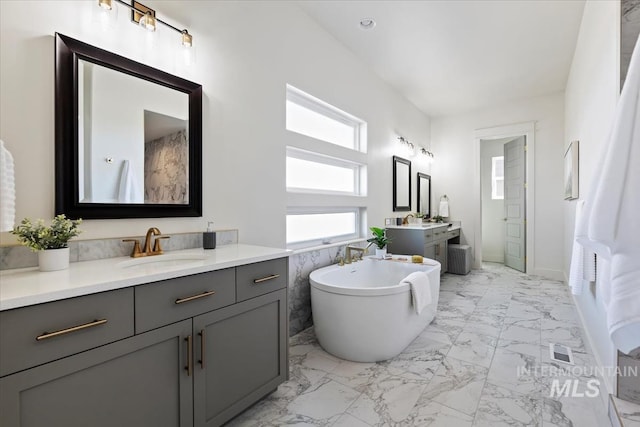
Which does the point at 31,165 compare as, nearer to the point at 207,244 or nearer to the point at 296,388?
the point at 207,244

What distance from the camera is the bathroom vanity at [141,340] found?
0.90m

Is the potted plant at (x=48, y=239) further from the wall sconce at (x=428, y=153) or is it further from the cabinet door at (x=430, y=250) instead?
the wall sconce at (x=428, y=153)

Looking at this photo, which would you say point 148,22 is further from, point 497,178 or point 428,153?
point 497,178

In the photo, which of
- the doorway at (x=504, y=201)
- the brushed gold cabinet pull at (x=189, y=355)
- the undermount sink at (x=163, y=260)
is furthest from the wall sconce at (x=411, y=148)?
the brushed gold cabinet pull at (x=189, y=355)

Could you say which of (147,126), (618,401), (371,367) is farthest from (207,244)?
(618,401)

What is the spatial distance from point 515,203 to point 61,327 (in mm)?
6365

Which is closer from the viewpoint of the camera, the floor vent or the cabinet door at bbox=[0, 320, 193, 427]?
the cabinet door at bbox=[0, 320, 193, 427]

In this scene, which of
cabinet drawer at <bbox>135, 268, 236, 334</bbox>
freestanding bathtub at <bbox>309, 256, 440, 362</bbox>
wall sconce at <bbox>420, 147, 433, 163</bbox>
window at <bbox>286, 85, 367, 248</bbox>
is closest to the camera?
cabinet drawer at <bbox>135, 268, 236, 334</bbox>

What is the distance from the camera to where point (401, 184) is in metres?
4.61

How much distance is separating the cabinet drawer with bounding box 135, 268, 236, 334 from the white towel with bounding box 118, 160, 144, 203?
0.65 meters

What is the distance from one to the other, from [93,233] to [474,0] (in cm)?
334

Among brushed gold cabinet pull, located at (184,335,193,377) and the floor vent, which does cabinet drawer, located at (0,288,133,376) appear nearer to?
brushed gold cabinet pull, located at (184,335,193,377)

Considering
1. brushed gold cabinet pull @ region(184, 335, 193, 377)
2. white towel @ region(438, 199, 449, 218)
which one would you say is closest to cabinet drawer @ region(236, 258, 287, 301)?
brushed gold cabinet pull @ region(184, 335, 193, 377)

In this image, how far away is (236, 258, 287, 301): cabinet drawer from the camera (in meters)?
1.55
